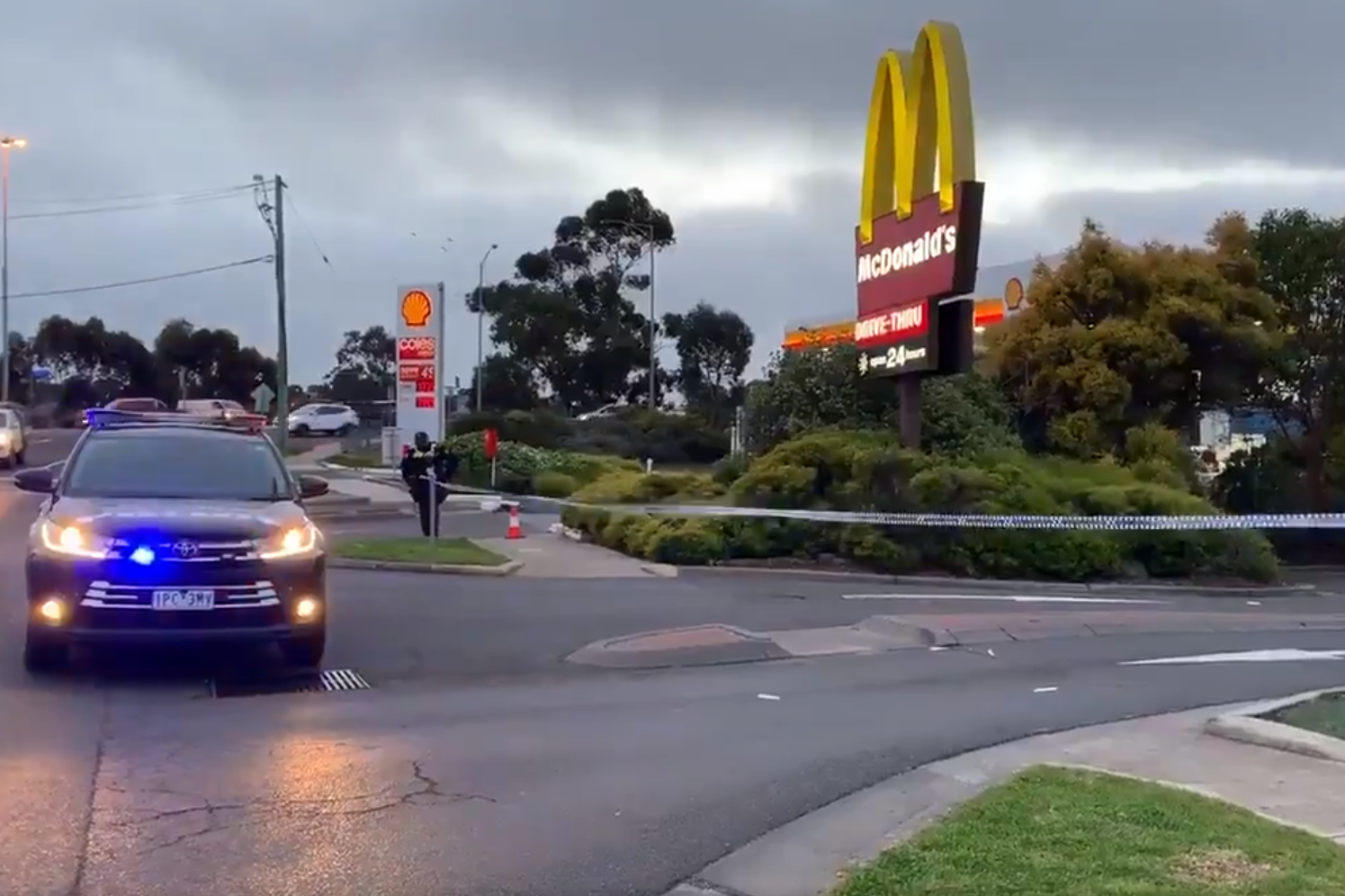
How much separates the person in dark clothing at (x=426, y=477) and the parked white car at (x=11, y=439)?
22.1 m

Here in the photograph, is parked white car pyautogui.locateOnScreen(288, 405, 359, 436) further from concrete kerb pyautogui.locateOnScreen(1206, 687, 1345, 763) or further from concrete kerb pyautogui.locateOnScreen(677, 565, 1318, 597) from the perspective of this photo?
concrete kerb pyautogui.locateOnScreen(1206, 687, 1345, 763)

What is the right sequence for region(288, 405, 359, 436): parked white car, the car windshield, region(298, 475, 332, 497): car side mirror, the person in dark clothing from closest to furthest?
the car windshield, region(298, 475, 332, 497): car side mirror, the person in dark clothing, region(288, 405, 359, 436): parked white car

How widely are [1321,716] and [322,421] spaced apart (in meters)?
65.0

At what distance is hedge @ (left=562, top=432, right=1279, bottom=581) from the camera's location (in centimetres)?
2156

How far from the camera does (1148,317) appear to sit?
1211 inches

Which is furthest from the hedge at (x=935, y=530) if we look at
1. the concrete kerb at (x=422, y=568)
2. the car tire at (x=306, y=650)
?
the car tire at (x=306, y=650)

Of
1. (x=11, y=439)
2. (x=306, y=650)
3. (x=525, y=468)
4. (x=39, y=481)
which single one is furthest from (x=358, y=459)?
(x=306, y=650)

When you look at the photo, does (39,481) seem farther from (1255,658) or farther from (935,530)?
(935,530)

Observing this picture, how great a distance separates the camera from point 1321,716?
9867mm

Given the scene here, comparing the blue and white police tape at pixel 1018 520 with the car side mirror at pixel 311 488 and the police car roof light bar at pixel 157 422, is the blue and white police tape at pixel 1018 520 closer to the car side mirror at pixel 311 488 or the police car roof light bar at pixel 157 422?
the police car roof light bar at pixel 157 422

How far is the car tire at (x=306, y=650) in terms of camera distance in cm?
1089

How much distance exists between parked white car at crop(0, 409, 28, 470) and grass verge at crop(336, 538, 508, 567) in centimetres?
2321

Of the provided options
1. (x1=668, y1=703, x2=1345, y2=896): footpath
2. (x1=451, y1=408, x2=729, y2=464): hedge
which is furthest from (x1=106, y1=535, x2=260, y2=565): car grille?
(x1=451, y1=408, x2=729, y2=464): hedge

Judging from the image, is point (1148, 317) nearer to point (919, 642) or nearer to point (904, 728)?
point (919, 642)
